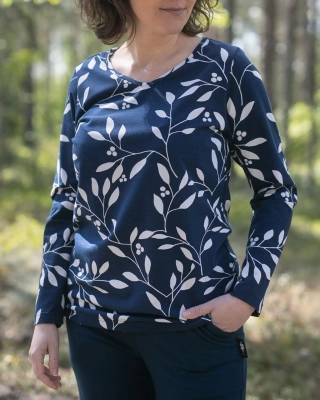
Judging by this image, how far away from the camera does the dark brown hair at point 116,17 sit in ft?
6.15

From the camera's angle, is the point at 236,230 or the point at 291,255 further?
the point at 236,230

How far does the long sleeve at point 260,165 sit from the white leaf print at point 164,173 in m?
0.22

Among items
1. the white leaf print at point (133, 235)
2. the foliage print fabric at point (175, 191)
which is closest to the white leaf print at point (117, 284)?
the foliage print fabric at point (175, 191)

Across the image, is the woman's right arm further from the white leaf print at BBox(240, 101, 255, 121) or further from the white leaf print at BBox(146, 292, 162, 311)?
the white leaf print at BBox(240, 101, 255, 121)

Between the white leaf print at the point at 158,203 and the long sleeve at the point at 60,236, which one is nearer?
the white leaf print at the point at 158,203

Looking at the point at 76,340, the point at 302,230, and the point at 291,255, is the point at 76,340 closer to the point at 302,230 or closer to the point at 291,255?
the point at 291,255

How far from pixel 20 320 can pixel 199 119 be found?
4.20 m

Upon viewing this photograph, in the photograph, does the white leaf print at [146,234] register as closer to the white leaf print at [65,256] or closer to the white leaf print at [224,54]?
the white leaf print at [65,256]

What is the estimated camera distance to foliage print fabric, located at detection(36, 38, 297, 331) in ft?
5.23

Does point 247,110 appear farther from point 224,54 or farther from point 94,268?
point 94,268

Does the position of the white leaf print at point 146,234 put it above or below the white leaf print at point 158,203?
below

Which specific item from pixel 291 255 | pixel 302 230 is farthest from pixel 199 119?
pixel 302 230

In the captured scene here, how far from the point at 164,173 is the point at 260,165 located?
0.28 metres

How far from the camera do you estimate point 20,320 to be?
17.7ft
